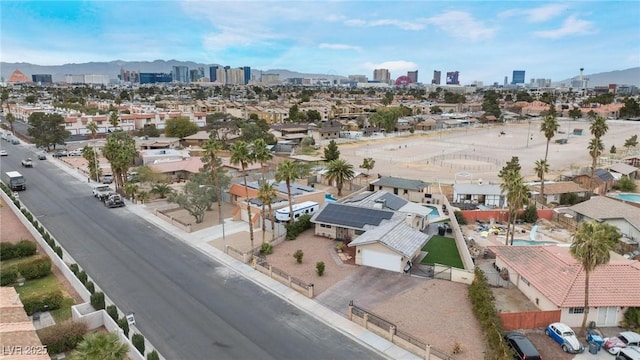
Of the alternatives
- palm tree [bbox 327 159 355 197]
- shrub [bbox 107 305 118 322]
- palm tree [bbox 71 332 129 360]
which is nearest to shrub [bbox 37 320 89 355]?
shrub [bbox 107 305 118 322]

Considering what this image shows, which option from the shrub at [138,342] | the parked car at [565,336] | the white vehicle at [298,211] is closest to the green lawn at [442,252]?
the parked car at [565,336]

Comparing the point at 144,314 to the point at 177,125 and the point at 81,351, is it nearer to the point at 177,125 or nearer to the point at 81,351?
the point at 81,351

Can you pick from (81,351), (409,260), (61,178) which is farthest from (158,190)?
(81,351)

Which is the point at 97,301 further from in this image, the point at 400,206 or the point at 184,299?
the point at 400,206

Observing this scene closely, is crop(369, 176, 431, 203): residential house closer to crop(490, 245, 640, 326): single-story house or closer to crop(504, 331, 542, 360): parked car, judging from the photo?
crop(490, 245, 640, 326): single-story house

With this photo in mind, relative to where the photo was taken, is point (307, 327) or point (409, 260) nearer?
point (307, 327)

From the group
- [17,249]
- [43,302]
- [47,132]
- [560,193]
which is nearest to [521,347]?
[43,302]
